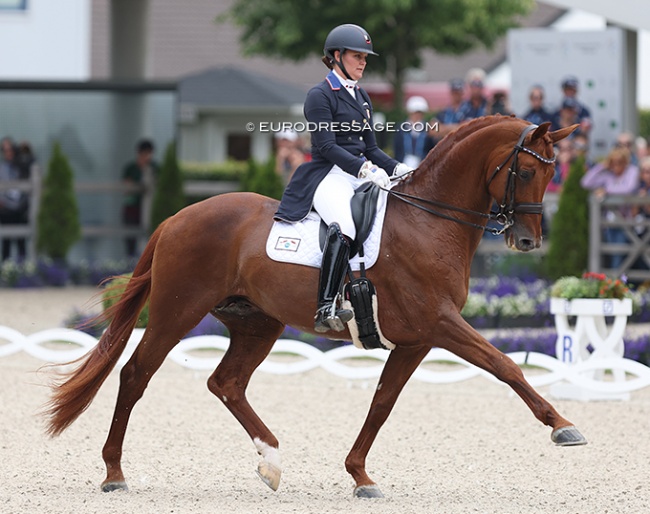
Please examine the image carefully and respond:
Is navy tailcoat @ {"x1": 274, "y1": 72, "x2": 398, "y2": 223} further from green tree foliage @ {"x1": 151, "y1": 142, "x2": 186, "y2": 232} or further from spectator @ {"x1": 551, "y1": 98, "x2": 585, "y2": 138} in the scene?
green tree foliage @ {"x1": 151, "y1": 142, "x2": 186, "y2": 232}

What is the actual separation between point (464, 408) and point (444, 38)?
2097 centimetres

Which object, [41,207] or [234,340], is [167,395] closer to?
[234,340]

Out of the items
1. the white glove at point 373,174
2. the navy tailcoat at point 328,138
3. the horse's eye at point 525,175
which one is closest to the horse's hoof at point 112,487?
the navy tailcoat at point 328,138

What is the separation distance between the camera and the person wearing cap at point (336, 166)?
6453mm

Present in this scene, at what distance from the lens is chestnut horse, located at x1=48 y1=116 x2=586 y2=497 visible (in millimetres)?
6254

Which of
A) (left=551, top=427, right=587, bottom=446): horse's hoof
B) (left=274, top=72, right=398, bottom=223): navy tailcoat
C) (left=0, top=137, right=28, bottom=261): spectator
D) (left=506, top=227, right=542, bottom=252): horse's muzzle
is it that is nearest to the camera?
(left=551, top=427, right=587, bottom=446): horse's hoof

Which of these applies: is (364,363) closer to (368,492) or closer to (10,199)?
(368,492)

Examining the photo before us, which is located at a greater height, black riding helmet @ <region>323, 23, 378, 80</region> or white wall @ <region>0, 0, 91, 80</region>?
white wall @ <region>0, 0, 91, 80</region>

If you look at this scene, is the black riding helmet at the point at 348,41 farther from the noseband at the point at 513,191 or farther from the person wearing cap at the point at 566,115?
the person wearing cap at the point at 566,115

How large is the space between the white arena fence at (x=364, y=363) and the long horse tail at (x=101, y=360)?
2802 mm

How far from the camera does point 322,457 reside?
762cm

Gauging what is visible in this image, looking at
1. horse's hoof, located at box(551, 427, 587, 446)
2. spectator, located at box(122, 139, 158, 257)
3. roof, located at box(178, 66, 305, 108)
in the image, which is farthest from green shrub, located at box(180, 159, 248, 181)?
horse's hoof, located at box(551, 427, 587, 446)

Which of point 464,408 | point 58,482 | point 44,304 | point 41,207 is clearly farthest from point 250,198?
point 41,207

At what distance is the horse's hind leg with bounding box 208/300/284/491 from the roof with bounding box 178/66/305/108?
25.9 metres
